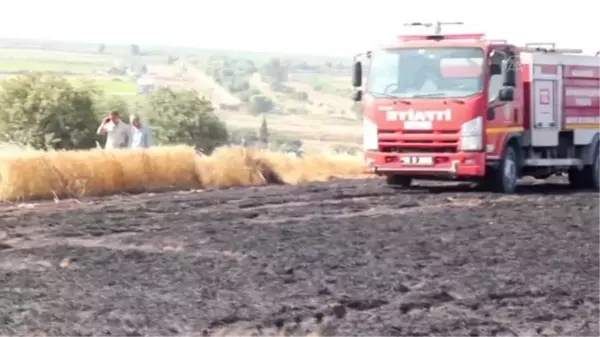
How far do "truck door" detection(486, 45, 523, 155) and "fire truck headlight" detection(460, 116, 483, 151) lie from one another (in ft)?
0.63

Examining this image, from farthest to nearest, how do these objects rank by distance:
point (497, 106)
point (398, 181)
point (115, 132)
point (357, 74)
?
point (115, 132), point (398, 181), point (357, 74), point (497, 106)

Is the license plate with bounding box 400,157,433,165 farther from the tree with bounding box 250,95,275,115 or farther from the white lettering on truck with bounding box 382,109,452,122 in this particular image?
the tree with bounding box 250,95,275,115

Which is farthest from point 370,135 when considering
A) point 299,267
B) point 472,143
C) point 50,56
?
point 50,56

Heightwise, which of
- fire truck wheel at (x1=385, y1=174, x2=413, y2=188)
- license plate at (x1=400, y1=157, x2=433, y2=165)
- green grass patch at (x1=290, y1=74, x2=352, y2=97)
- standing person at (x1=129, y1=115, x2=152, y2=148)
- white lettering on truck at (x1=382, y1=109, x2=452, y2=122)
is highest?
white lettering on truck at (x1=382, y1=109, x2=452, y2=122)

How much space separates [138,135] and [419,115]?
637 centimetres

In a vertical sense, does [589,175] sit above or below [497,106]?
below

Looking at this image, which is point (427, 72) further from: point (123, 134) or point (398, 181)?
point (123, 134)

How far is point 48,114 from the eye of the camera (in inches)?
1248

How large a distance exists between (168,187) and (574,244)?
10599 mm

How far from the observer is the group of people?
25.8 metres

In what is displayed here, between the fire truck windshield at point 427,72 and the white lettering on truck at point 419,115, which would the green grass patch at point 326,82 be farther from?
the white lettering on truck at point 419,115

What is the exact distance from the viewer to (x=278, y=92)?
102m

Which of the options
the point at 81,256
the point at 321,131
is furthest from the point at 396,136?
the point at 321,131

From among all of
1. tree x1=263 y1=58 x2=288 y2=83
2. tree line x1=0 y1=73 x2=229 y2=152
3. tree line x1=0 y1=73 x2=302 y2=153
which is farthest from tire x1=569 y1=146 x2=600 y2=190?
tree x1=263 y1=58 x2=288 y2=83
